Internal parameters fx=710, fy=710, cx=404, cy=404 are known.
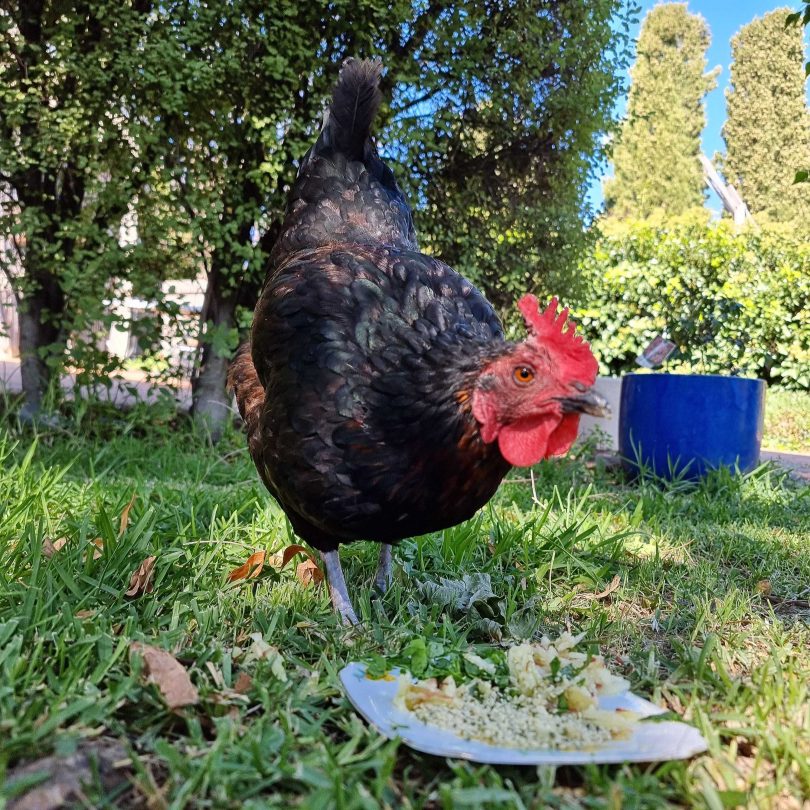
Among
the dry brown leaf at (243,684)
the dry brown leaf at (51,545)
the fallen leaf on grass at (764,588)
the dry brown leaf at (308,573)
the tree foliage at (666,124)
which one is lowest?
the fallen leaf on grass at (764,588)

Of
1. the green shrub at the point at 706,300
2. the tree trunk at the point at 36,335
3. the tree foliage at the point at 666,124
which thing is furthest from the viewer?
the tree foliage at the point at 666,124

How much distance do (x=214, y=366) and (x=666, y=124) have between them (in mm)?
20821

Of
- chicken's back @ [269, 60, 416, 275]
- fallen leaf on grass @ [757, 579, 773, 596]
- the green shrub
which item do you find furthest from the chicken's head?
the green shrub

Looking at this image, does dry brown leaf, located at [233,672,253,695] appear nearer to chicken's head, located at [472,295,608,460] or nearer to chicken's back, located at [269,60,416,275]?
chicken's head, located at [472,295,608,460]

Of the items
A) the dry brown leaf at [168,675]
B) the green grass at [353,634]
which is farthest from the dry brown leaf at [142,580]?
the dry brown leaf at [168,675]

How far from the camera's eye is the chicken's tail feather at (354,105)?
261 cm

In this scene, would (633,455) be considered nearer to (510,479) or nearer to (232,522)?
(510,479)

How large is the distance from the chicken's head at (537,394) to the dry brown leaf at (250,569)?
993mm

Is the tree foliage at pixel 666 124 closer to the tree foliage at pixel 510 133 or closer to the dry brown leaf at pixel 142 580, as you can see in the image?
the tree foliage at pixel 510 133

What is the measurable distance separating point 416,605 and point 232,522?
0.87 meters

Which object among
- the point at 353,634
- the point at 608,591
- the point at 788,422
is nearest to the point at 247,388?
the point at 353,634

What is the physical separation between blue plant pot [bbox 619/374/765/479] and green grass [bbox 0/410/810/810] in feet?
2.33

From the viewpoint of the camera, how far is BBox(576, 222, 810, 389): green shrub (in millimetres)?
8531

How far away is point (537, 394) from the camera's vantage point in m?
1.55
